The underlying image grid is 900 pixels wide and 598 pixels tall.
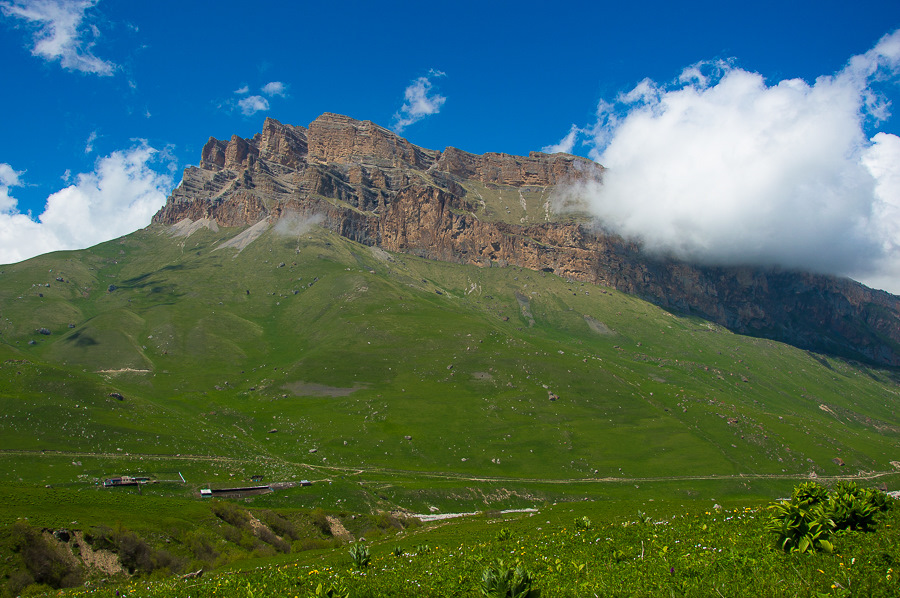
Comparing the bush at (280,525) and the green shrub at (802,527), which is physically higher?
the green shrub at (802,527)

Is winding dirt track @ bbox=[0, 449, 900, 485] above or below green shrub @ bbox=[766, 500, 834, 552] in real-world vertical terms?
below

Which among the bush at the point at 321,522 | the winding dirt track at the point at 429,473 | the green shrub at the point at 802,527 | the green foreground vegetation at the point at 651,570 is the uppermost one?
the green shrub at the point at 802,527

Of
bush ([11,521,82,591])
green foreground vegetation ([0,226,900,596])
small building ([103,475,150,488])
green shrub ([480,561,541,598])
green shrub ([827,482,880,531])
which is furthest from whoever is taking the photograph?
small building ([103,475,150,488])

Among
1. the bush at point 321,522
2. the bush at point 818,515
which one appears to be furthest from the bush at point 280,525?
the bush at point 818,515

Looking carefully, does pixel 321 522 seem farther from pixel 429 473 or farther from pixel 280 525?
pixel 429 473

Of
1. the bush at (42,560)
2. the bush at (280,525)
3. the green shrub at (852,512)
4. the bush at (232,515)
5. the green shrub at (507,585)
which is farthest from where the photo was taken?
the bush at (280,525)

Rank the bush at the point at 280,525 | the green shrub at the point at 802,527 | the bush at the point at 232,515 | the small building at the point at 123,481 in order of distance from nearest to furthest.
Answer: the green shrub at the point at 802,527 < the bush at the point at 232,515 < the bush at the point at 280,525 < the small building at the point at 123,481

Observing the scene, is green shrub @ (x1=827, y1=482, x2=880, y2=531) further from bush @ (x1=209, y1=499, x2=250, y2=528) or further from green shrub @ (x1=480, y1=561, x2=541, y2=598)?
bush @ (x1=209, y1=499, x2=250, y2=528)

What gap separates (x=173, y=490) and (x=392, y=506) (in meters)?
51.1

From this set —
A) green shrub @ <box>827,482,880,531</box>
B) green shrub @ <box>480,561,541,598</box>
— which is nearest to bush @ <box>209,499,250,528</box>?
green shrub @ <box>480,561,541,598</box>

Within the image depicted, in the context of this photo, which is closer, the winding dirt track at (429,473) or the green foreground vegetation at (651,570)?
the green foreground vegetation at (651,570)

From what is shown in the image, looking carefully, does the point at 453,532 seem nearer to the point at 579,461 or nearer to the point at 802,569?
the point at 802,569

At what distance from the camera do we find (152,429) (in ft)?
455

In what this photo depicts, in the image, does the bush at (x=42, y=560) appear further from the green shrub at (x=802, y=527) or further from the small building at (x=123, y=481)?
the small building at (x=123, y=481)
